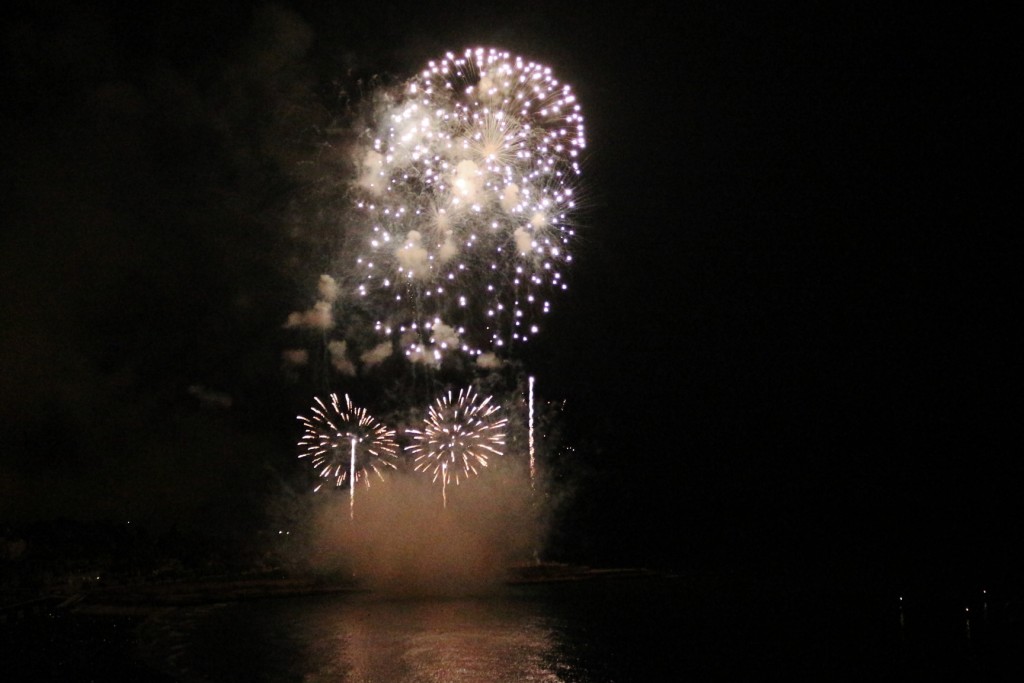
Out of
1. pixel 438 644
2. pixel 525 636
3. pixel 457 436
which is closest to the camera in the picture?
pixel 438 644

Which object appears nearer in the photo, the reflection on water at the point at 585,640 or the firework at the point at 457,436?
the reflection on water at the point at 585,640

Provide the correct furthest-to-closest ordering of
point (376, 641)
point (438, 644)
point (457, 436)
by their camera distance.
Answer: point (457, 436) → point (376, 641) → point (438, 644)

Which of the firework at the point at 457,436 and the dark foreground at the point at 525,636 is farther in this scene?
the firework at the point at 457,436

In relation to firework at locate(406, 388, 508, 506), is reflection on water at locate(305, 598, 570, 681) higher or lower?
lower

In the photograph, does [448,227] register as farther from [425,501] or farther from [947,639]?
[425,501]

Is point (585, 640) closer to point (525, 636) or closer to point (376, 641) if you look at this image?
point (525, 636)

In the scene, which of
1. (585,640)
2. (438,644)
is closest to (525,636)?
(585,640)

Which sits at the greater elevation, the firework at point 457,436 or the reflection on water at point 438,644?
the firework at point 457,436

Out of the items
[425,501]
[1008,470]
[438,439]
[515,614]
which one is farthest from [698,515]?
[515,614]

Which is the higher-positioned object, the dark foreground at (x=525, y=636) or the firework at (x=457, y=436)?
the firework at (x=457, y=436)
